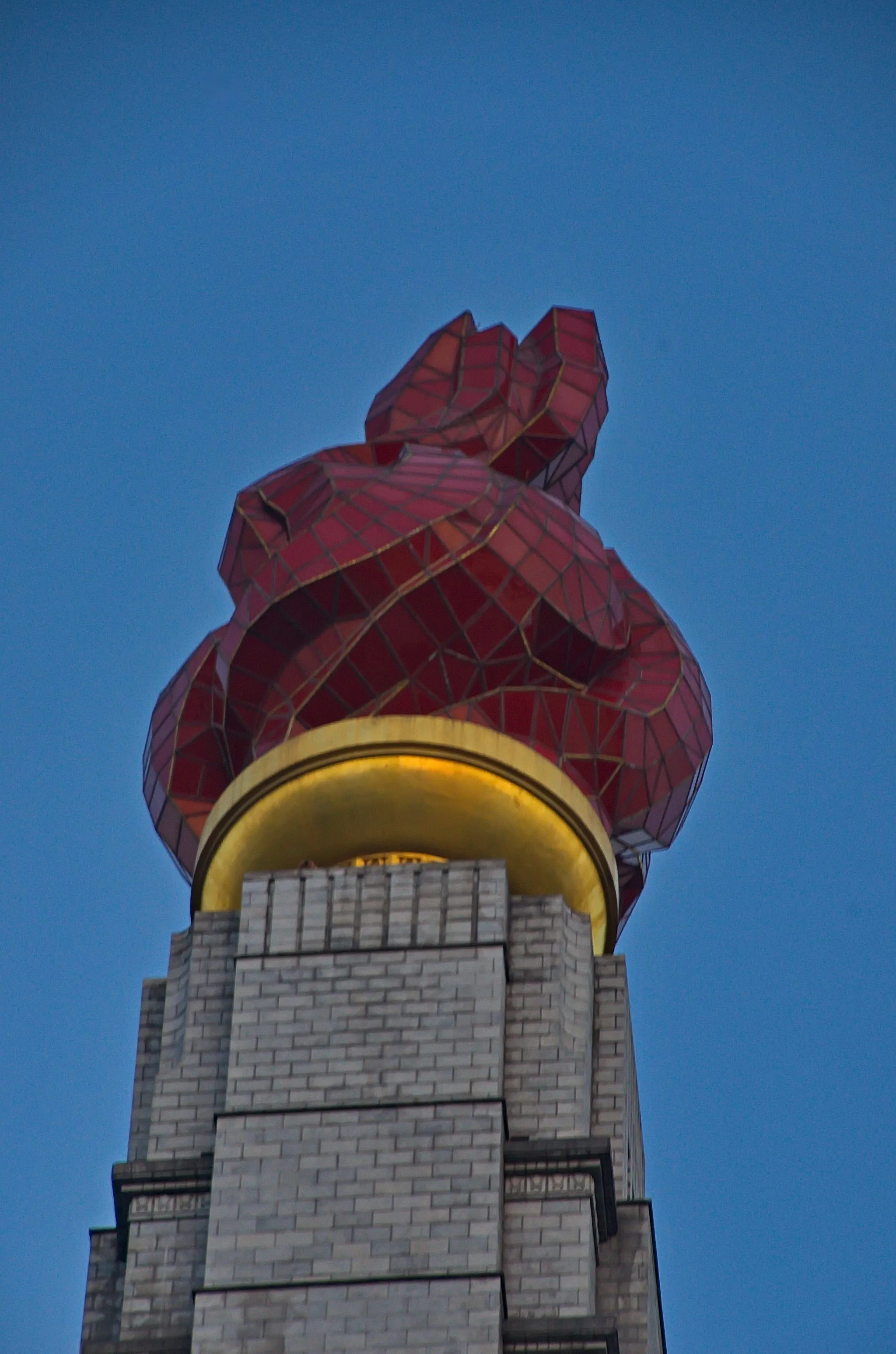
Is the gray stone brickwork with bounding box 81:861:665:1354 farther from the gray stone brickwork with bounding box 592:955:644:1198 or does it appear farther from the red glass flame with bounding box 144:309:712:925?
the red glass flame with bounding box 144:309:712:925

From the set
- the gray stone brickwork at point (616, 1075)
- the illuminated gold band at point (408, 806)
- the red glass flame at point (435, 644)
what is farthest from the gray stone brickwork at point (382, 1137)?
the red glass flame at point (435, 644)

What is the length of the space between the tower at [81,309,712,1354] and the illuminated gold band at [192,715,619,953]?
4 cm

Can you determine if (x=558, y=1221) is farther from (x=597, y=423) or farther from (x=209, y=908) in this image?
(x=597, y=423)

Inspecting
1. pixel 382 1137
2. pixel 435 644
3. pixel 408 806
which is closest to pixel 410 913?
pixel 408 806

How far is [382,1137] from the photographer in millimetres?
35875

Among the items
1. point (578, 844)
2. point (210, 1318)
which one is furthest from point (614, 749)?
point (210, 1318)

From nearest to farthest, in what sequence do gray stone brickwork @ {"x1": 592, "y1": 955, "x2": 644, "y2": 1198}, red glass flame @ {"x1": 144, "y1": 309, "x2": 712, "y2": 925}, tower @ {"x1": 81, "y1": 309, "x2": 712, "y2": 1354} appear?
tower @ {"x1": 81, "y1": 309, "x2": 712, "y2": 1354} → gray stone brickwork @ {"x1": 592, "y1": 955, "x2": 644, "y2": 1198} → red glass flame @ {"x1": 144, "y1": 309, "x2": 712, "y2": 925}

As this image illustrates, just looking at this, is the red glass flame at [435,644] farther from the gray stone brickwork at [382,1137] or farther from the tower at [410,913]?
the gray stone brickwork at [382,1137]

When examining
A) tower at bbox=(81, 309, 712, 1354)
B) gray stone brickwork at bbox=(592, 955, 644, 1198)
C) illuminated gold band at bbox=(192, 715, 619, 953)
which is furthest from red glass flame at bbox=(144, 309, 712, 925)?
gray stone brickwork at bbox=(592, 955, 644, 1198)

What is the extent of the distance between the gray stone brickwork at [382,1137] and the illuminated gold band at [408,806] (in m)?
1.06

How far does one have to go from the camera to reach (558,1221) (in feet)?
117

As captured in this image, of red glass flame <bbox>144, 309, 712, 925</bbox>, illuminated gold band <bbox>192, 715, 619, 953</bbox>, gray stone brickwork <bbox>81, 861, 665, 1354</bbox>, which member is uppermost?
red glass flame <bbox>144, 309, 712, 925</bbox>

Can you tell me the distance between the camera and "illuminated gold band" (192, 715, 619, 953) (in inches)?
1559

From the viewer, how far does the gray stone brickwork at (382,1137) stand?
3459 centimetres
